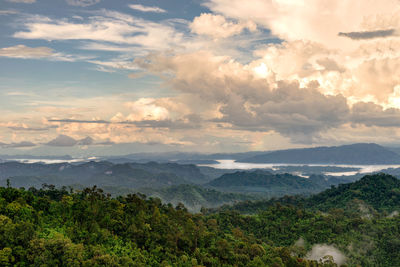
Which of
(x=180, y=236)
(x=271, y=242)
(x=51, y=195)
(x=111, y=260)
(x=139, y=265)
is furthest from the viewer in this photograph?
(x=271, y=242)

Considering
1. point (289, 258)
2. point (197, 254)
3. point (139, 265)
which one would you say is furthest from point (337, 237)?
point (139, 265)

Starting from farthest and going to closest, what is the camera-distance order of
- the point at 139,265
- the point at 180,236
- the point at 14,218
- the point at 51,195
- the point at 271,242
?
the point at 271,242, the point at 51,195, the point at 180,236, the point at 14,218, the point at 139,265

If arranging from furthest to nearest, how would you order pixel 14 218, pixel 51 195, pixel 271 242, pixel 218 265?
1. pixel 271 242
2. pixel 51 195
3. pixel 218 265
4. pixel 14 218

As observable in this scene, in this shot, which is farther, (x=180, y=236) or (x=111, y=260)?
(x=180, y=236)

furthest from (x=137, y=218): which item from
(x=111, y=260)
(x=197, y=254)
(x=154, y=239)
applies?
(x=111, y=260)

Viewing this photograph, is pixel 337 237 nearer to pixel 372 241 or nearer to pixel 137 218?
pixel 372 241

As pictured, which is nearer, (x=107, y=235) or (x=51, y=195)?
(x=107, y=235)

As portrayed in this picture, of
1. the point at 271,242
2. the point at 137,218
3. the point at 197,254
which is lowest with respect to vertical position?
the point at 271,242

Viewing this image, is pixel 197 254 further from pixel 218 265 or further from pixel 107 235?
pixel 107 235

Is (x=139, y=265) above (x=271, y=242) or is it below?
above
